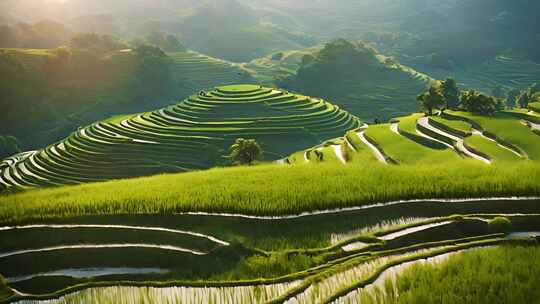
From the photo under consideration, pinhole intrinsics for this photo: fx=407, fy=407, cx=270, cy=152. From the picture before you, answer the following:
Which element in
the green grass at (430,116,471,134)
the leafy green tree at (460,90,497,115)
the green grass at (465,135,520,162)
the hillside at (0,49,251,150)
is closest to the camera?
the green grass at (465,135,520,162)

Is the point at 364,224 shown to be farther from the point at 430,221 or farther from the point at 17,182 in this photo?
the point at 17,182

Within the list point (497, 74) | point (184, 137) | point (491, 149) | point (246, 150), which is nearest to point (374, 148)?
point (491, 149)

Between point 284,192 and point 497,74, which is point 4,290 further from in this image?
point 497,74

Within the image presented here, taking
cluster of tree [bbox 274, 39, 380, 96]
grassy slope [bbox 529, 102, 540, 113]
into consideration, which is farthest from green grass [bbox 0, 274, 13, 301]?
cluster of tree [bbox 274, 39, 380, 96]

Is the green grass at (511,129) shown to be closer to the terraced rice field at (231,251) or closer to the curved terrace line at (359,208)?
the curved terrace line at (359,208)

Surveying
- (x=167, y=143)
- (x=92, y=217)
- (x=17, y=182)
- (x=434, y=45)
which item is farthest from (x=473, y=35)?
(x=92, y=217)

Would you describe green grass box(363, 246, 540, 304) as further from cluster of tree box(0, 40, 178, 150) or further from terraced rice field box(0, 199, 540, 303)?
cluster of tree box(0, 40, 178, 150)
